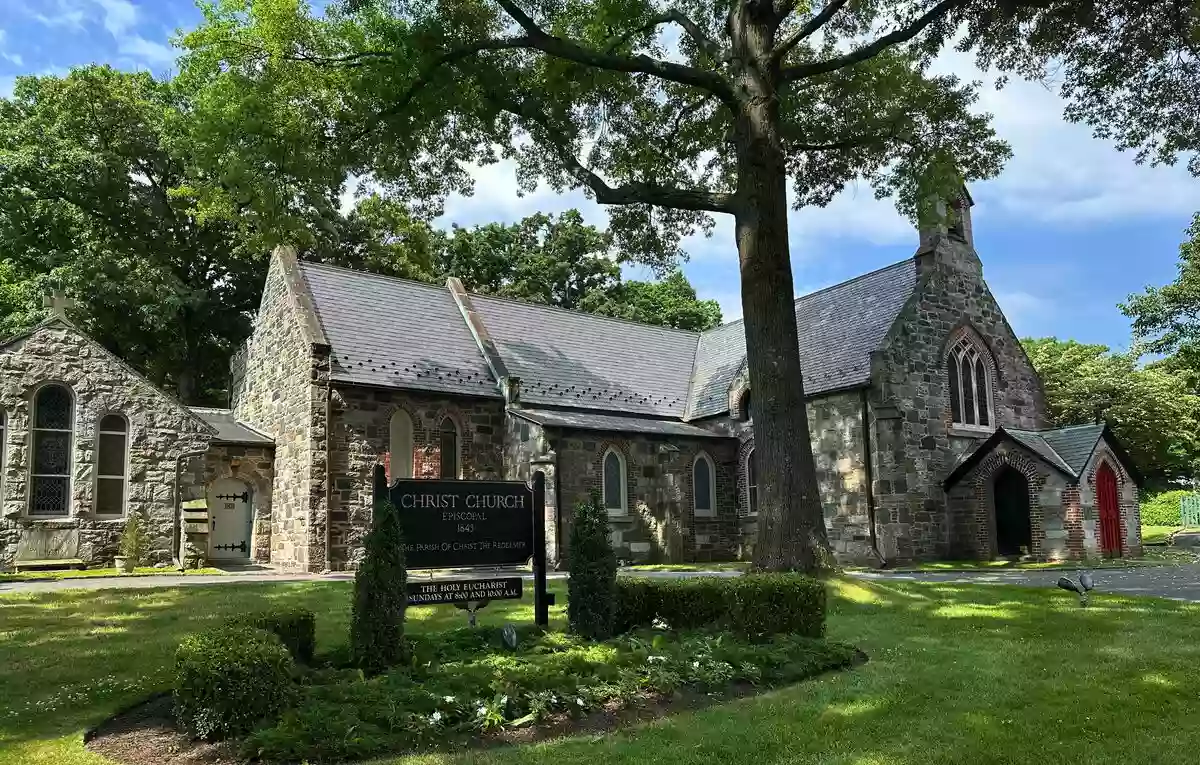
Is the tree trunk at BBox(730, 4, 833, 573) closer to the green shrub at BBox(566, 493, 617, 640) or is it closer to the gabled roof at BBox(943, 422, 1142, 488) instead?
the green shrub at BBox(566, 493, 617, 640)

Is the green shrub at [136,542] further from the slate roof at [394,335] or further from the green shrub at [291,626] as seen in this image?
the green shrub at [291,626]

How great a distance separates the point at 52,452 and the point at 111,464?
1352 millimetres

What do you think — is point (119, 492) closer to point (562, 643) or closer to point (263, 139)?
point (263, 139)

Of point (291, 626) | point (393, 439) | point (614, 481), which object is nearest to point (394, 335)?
point (393, 439)

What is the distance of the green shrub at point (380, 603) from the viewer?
798cm

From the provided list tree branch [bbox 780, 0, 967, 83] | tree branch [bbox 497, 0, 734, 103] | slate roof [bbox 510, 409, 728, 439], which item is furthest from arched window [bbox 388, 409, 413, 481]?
tree branch [bbox 780, 0, 967, 83]

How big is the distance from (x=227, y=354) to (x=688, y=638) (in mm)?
37674

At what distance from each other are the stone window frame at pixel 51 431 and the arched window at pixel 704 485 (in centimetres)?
1793

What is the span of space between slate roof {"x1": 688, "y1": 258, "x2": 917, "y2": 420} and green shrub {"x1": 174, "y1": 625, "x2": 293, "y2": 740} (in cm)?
2107

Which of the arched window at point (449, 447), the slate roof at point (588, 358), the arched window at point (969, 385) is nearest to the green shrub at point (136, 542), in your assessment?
the arched window at point (449, 447)

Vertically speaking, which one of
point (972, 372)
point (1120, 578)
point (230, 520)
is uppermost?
point (972, 372)

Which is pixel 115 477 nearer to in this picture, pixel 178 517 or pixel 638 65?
pixel 178 517

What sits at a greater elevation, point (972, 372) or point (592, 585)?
point (972, 372)

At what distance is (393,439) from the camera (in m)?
25.1
